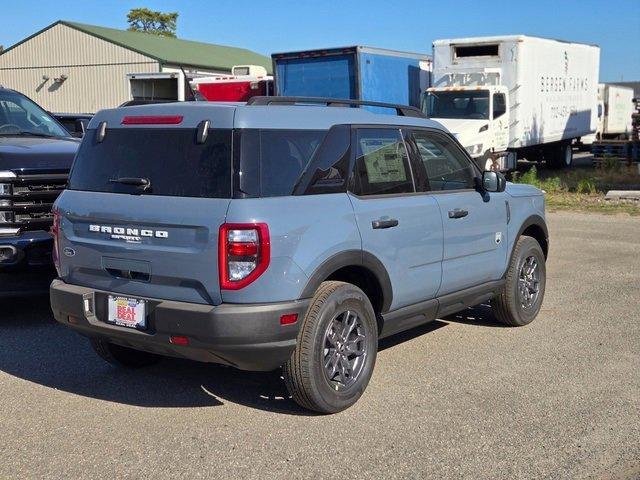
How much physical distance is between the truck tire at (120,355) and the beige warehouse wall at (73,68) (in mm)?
34707

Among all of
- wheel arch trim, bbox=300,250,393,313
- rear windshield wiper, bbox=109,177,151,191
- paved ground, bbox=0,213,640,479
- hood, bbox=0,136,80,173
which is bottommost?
paved ground, bbox=0,213,640,479

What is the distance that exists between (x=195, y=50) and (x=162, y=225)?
4226 centimetres

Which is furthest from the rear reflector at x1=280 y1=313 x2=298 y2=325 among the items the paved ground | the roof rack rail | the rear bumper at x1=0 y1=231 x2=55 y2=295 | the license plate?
the rear bumper at x1=0 y1=231 x2=55 y2=295

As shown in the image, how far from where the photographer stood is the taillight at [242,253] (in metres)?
4.30

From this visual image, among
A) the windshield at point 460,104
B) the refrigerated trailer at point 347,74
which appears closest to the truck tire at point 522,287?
the refrigerated trailer at point 347,74

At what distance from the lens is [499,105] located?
60.3 ft

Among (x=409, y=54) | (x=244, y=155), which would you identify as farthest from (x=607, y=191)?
(x=244, y=155)

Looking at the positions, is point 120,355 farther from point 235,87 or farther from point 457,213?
point 235,87

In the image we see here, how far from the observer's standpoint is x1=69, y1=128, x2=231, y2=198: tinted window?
450 centimetres

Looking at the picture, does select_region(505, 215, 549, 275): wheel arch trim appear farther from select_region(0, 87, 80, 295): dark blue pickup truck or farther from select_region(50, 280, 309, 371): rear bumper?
select_region(0, 87, 80, 295): dark blue pickup truck

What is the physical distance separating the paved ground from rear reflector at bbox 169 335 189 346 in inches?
22.4

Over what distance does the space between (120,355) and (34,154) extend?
2360 millimetres

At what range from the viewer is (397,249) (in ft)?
17.3

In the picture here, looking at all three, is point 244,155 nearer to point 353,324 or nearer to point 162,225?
point 162,225
